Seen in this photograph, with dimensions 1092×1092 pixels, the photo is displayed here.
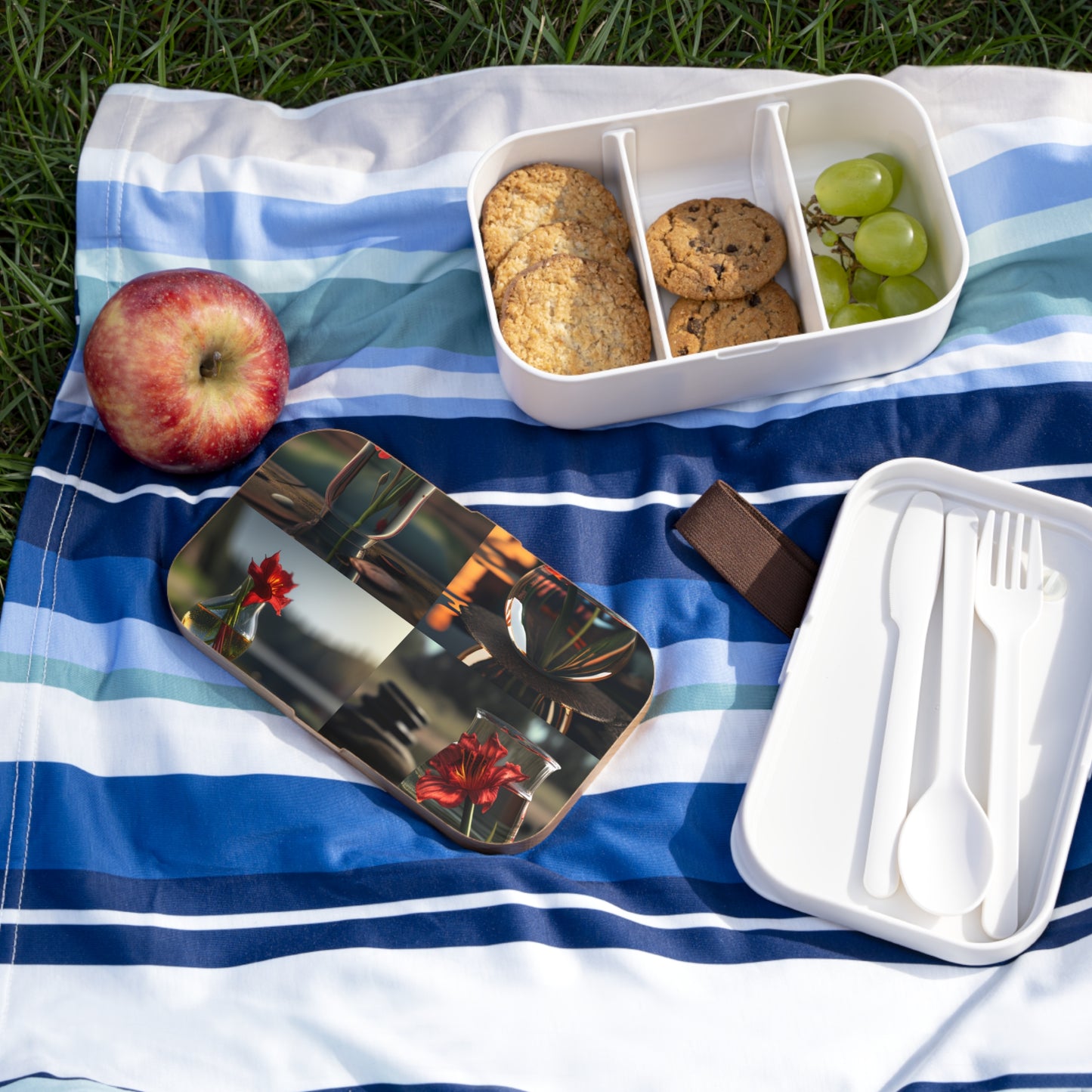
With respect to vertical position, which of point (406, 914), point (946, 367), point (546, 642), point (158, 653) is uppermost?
point (946, 367)

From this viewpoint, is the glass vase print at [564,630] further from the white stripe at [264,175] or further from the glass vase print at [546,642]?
the white stripe at [264,175]

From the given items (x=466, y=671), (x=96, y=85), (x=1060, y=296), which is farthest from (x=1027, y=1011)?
(x=96, y=85)

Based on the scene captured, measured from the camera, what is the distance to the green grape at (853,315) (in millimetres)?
999

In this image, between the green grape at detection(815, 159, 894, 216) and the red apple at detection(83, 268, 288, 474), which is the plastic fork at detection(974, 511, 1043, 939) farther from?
the red apple at detection(83, 268, 288, 474)

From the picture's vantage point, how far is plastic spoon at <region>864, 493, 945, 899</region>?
2.82 feet

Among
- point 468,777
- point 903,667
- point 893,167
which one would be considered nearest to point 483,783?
point 468,777

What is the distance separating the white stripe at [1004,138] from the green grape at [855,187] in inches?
4.6

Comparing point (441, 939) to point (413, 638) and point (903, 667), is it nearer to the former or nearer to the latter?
point (413, 638)

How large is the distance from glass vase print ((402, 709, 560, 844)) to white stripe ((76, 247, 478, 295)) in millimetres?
471

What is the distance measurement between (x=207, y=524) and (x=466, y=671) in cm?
28

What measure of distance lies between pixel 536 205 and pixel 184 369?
357 mm

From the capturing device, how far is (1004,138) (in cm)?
105

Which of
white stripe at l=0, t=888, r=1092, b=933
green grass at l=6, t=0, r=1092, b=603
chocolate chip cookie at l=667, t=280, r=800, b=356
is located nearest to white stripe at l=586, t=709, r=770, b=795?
white stripe at l=0, t=888, r=1092, b=933

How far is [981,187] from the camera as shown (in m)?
1.05
